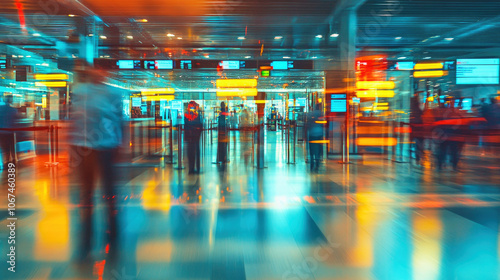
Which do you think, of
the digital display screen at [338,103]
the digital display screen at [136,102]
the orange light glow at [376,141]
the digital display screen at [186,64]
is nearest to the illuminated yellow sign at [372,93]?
the orange light glow at [376,141]

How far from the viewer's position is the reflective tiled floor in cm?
368

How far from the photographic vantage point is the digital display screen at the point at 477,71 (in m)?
11.6

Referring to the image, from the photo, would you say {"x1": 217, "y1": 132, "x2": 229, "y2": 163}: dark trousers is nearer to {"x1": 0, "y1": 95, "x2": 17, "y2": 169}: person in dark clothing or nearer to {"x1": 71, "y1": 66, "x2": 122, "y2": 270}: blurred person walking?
{"x1": 0, "y1": 95, "x2": 17, "y2": 169}: person in dark clothing

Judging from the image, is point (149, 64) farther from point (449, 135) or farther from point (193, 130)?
point (449, 135)

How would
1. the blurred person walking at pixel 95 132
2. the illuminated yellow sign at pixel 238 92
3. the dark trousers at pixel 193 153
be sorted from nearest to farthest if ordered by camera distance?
the blurred person walking at pixel 95 132
the dark trousers at pixel 193 153
the illuminated yellow sign at pixel 238 92

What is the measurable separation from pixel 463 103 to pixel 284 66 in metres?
14.8

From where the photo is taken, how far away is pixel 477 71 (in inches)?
458

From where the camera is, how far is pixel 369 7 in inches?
488

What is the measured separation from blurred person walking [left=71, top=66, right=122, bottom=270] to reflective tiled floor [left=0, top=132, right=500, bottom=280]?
0.52m

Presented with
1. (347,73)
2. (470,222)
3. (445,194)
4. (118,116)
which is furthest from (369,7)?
(118,116)

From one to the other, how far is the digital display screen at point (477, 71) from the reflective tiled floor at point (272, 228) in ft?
12.1

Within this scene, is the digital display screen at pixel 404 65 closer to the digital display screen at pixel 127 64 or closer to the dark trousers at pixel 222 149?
the dark trousers at pixel 222 149

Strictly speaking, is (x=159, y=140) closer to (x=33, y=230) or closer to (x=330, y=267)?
(x=33, y=230)

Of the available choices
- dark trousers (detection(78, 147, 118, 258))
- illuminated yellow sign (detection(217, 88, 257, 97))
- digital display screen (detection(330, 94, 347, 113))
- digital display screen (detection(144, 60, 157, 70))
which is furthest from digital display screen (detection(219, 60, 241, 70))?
dark trousers (detection(78, 147, 118, 258))
